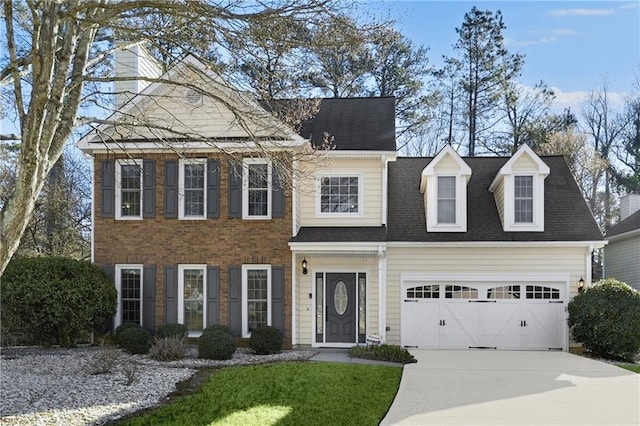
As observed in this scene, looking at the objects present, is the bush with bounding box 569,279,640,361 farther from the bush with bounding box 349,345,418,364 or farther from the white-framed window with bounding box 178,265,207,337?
the white-framed window with bounding box 178,265,207,337

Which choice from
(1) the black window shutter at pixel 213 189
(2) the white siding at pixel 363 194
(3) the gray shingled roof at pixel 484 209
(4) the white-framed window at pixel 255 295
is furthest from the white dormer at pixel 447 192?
(1) the black window shutter at pixel 213 189

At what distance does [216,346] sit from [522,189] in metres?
9.47

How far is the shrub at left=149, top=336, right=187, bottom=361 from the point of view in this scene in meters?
14.6

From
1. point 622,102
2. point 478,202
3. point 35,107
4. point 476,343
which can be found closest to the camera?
point 35,107

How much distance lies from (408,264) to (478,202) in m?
3.10

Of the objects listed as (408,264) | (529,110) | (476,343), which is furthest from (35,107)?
(529,110)

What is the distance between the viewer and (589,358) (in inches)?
637

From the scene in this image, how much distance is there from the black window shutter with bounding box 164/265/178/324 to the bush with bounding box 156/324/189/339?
1.53 ft

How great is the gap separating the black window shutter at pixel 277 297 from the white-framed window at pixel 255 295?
0.14m

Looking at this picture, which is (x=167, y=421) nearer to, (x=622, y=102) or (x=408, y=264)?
(x=408, y=264)

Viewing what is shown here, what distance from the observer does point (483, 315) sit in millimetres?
17734

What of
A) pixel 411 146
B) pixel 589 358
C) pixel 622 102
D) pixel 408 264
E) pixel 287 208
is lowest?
pixel 589 358

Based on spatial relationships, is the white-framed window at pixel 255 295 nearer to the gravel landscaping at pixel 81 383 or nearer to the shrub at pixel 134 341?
the gravel landscaping at pixel 81 383

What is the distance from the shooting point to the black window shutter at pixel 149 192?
17.3m
